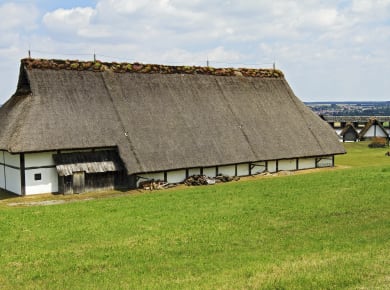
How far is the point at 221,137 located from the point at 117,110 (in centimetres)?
761

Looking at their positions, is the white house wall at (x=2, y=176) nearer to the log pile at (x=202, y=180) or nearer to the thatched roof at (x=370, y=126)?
the log pile at (x=202, y=180)

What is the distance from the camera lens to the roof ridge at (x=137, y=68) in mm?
30672

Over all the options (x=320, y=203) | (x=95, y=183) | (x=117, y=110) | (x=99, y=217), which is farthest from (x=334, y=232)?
(x=117, y=110)

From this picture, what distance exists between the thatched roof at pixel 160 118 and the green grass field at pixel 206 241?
189 inches

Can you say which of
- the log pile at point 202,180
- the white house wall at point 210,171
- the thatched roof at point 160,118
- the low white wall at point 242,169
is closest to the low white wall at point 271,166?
the thatched roof at point 160,118

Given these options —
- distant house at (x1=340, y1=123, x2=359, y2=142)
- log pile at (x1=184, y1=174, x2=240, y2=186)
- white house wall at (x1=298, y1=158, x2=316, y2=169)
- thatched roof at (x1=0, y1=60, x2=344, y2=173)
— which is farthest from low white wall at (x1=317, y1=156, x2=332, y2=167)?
distant house at (x1=340, y1=123, x2=359, y2=142)

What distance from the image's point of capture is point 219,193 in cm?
2481

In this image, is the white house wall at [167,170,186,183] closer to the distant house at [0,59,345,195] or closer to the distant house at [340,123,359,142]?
the distant house at [0,59,345,195]

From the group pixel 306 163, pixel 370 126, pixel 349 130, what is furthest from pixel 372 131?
pixel 306 163

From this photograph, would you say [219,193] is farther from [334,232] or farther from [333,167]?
[333,167]

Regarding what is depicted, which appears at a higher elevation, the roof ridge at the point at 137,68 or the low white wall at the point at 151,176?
the roof ridge at the point at 137,68

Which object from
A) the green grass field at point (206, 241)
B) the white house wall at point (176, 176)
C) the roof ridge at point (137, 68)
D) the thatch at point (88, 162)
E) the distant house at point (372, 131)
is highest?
the roof ridge at point (137, 68)

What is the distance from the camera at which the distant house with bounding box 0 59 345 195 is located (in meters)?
27.2

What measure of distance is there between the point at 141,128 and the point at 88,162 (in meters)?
4.58
